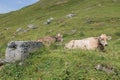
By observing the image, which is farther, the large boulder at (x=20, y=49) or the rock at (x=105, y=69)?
the large boulder at (x=20, y=49)

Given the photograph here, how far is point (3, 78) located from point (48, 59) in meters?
2.17

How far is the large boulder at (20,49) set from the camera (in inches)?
733

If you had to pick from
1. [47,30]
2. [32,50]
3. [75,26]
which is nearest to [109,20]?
[75,26]

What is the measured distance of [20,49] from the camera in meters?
18.7

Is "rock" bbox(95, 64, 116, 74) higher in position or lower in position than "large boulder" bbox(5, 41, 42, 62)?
lower

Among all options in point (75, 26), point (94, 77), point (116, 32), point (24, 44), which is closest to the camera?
point (94, 77)

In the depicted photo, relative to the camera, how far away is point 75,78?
51.7 ft

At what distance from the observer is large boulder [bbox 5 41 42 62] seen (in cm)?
1862

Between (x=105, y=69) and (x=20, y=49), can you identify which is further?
(x=20, y=49)

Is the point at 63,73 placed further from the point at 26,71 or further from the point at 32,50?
the point at 32,50

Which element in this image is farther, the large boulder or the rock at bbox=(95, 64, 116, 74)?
the large boulder

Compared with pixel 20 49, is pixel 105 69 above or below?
below

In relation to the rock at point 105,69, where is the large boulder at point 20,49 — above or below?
above

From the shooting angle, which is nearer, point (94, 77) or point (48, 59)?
point (94, 77)
